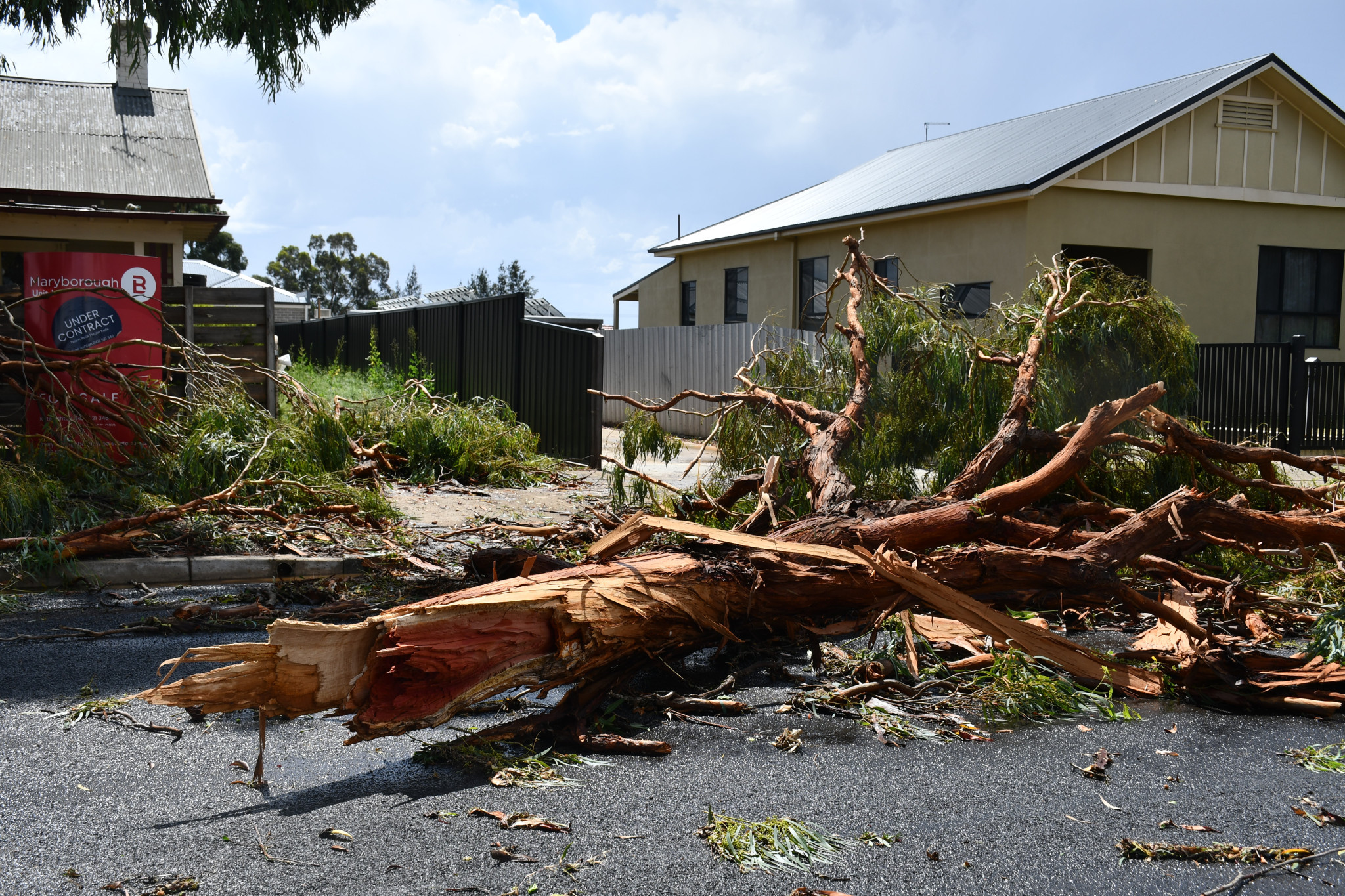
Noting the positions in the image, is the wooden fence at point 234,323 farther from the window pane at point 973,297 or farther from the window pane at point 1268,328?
the window pane at point 1268,328

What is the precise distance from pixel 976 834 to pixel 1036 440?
12.6ft

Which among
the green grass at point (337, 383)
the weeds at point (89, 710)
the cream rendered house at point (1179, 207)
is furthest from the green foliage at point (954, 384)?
the green grass at point (337, 383)

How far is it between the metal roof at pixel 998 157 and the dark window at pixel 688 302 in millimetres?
1154

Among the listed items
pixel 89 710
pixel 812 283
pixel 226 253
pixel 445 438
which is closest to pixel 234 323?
pixel 445 438

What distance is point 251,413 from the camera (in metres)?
8.89

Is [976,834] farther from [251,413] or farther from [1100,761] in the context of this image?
[251,413]

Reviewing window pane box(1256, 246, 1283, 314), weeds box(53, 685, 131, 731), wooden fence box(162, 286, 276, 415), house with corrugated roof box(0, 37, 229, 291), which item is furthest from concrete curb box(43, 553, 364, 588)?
window pane box(1256, 246, 1283, 314)

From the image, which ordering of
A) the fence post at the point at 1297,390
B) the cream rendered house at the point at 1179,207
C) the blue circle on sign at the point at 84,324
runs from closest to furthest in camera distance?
the blue circle on sign at the point at 84,324
the fence post at the point at 1297,390
the cream rendered house at the point at 1179,207

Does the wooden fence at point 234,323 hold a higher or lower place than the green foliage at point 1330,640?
higher

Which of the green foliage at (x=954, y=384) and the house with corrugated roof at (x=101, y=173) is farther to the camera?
the house with corrugated roof at (x=101, y=173)

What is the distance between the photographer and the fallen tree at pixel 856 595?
135 inches

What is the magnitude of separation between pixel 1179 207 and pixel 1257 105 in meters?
2.33

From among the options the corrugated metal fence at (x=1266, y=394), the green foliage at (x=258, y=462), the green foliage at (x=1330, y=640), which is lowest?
the green foliage at (x=1330, y=640)

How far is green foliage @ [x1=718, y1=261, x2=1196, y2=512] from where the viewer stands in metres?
7.28
